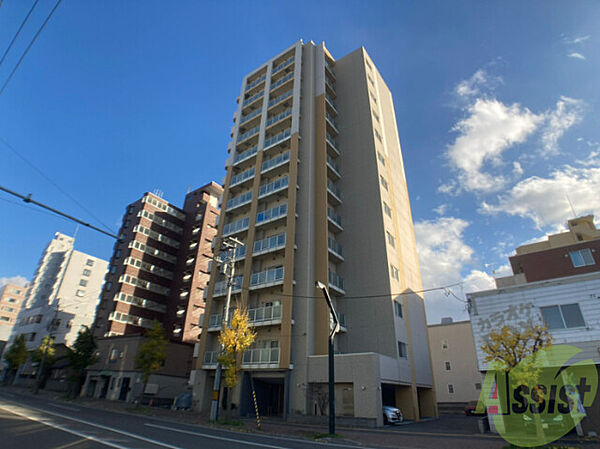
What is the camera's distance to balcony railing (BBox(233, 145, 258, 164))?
37.3 m

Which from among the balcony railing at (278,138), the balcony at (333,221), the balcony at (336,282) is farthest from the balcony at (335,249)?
the balcony railing at (278,138)

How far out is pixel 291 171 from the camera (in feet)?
104

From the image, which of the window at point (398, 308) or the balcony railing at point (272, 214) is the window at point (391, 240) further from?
the balcony railing at point (272, 214)

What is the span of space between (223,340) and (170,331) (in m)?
34.0

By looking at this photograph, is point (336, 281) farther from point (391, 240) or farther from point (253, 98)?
point (253, 98)

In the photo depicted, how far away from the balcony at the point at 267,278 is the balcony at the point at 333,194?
9.64 m

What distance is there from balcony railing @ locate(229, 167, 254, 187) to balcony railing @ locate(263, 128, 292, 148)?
341 centimetres

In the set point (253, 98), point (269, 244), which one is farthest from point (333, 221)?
point (253, 98)

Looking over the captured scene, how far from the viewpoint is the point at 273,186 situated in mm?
33094

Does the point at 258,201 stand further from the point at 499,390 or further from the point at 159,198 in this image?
the point at 159,198

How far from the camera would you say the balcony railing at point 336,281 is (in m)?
28.2

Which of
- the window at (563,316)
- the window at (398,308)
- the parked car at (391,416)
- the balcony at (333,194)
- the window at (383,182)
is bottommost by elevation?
the parked car at (391,416)

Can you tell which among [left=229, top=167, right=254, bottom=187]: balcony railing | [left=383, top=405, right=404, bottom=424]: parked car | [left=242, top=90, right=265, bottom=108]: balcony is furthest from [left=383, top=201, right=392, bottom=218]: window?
[left=242, top=90, right=265, bottom=108]: balcony

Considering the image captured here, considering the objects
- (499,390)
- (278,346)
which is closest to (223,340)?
(278,346)
